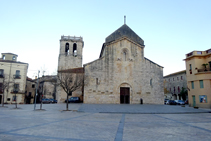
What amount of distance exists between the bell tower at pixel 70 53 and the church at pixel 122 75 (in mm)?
19488

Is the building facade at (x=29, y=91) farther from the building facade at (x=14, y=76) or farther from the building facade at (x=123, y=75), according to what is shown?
the building facade at (x=123, y=75)

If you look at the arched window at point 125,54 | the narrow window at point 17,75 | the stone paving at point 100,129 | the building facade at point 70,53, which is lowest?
the stone paving at point 100,129

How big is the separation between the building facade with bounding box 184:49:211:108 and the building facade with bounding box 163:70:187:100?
857 inches

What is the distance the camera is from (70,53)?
163ft

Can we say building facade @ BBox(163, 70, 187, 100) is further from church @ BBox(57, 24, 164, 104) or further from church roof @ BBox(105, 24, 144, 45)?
church roof @ BBox(105, 24, 144, 45)

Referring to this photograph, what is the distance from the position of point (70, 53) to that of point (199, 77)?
35295mm

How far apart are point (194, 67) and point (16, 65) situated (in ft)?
129

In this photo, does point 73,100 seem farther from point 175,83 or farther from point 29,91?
point 175,83

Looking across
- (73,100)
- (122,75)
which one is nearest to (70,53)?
(73,100)

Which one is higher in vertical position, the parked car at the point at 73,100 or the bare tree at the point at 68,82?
the bare tree at the point at 68,82

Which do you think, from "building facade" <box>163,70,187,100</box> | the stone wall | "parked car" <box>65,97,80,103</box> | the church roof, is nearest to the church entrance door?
the stone wall

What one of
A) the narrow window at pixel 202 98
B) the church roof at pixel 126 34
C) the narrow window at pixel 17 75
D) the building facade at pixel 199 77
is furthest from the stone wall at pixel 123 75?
the narrow window at pixel 17 75

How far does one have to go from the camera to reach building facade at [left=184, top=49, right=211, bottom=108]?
25922 mm

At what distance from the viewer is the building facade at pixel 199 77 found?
25.9m
